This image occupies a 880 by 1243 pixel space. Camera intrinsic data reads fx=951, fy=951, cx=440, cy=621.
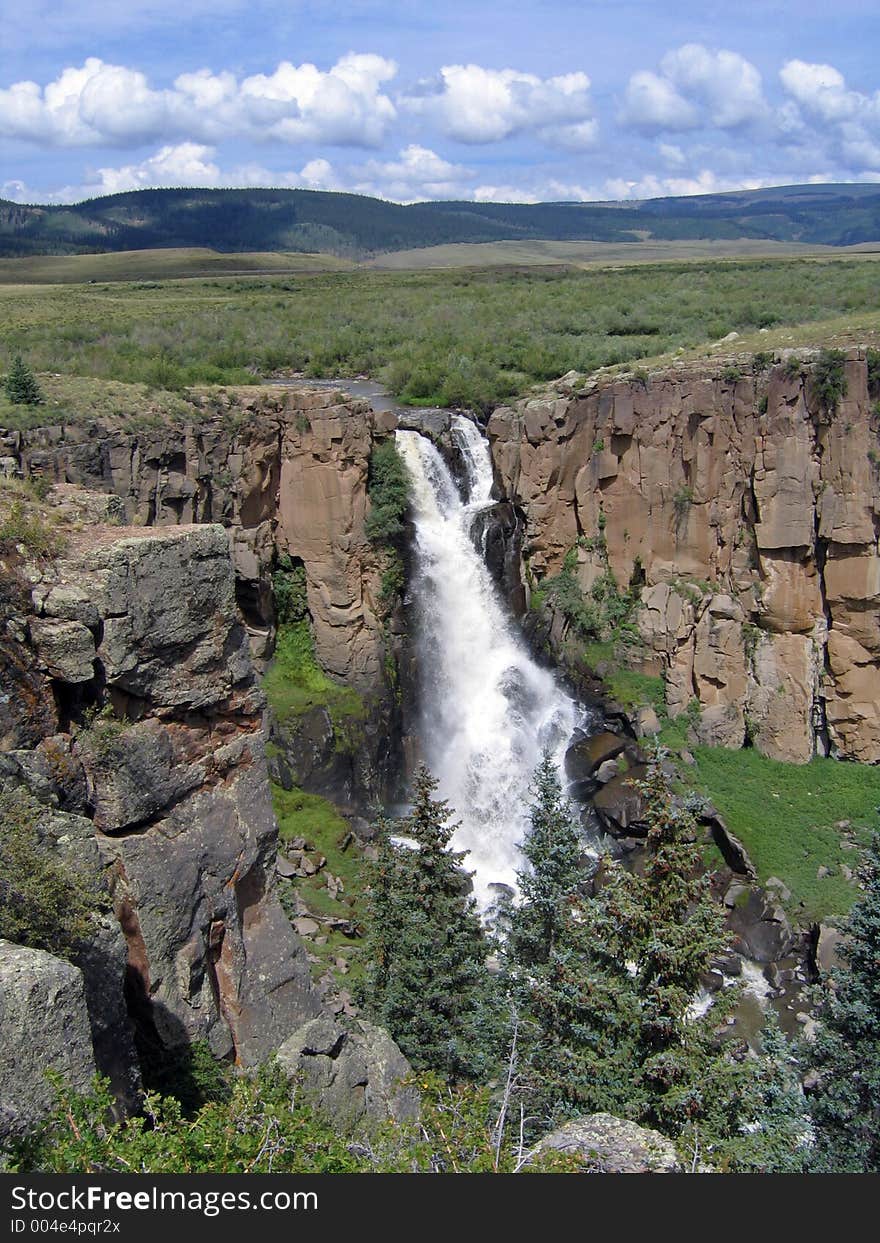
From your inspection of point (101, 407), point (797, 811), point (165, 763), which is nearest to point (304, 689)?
point (101, 407)

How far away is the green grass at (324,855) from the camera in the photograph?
22.7m

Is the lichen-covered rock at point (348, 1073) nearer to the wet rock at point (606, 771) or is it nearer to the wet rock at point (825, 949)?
the wet rock at point (825, 949)

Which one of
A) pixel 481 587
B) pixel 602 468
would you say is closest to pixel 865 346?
pixel 602 468

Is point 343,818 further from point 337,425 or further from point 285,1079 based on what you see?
point 285,1079

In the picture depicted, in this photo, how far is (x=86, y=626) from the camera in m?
10.8

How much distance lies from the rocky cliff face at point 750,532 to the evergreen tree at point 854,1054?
578 inches

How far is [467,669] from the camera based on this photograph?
32.4m

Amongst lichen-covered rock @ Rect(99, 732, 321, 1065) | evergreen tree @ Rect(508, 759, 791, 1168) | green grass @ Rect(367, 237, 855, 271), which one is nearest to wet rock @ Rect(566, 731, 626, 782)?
evergreen tree @ Rect(508, 759, 791, 1168)

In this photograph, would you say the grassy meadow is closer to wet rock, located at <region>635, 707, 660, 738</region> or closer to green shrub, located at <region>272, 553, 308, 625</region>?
green shrub, located at <region>272, 553, 308, 625</region>

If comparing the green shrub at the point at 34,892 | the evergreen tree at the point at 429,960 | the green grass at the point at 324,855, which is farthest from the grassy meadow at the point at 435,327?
the green shrub at the point at 34,892

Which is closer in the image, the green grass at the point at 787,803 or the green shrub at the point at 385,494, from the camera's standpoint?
the green grass at the point at 787,803

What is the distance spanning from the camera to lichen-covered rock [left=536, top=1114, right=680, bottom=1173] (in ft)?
30.1

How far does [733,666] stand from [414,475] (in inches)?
490

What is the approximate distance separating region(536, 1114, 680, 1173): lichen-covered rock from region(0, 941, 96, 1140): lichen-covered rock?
4.23 metres
